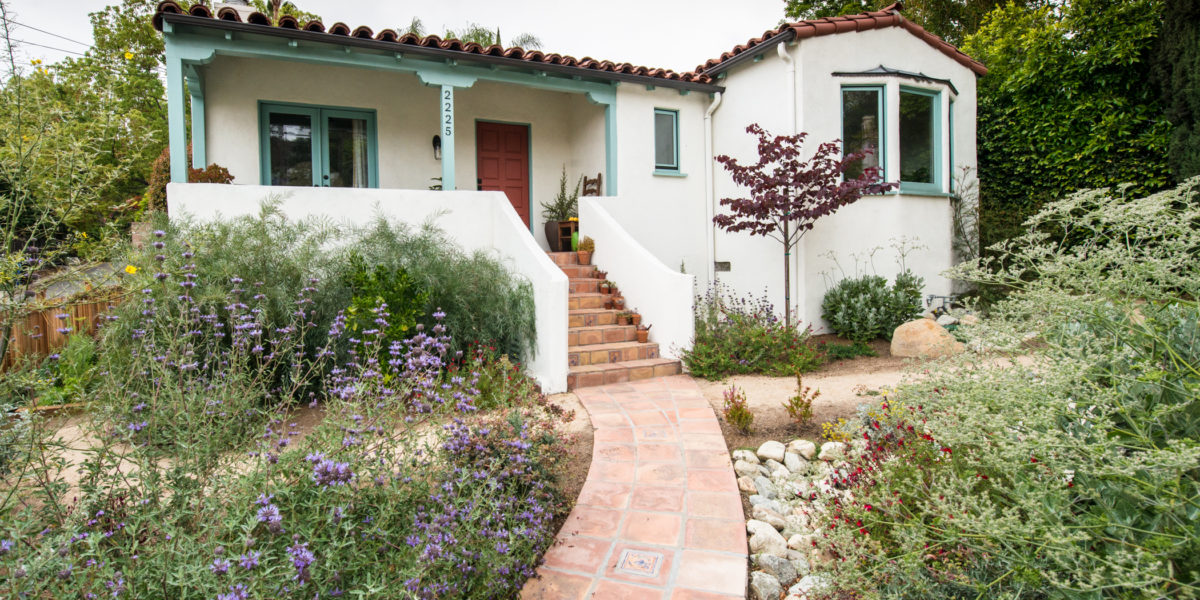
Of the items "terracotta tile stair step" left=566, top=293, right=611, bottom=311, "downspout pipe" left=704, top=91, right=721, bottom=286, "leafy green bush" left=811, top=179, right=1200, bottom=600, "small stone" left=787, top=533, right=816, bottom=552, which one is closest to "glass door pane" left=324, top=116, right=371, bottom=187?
"terracotta tile stair step" left=566, top=293, right=611, bottom=311

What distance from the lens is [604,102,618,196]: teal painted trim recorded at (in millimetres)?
8844

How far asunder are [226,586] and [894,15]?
10028 mm

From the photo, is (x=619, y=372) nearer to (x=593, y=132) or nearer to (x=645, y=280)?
(x=645, y=280)

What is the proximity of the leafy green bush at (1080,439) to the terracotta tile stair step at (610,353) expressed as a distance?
4.20 metres

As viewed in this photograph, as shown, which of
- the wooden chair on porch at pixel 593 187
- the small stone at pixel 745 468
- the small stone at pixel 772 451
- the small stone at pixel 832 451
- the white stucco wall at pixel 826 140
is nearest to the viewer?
the small stone at pixel 832 451

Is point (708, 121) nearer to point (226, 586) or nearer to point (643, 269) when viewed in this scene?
point (643, 269)

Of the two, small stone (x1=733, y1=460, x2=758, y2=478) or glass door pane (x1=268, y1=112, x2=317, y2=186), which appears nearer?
small stone (x1=733, y1=460, x2=758, y2=478)

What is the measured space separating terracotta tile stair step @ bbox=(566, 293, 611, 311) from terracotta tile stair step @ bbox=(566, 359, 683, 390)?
119 centimetres

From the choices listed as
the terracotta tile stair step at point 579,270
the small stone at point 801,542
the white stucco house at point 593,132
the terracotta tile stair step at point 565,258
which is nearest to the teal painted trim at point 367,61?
the white stucco house at point 593,132

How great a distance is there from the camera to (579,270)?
8406 mm

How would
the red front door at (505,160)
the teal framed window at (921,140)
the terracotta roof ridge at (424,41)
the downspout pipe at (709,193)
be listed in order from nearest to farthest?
1. the terracotta roof ridge at (424,41)
2. the teal framed window at (921,140)
3. the downspout pipe at (709,193)
4. the red front door at (505,160)

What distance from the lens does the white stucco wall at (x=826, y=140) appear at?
8.28 metres

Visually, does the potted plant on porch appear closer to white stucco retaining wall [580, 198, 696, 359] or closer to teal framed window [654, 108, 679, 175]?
white stucco retaining wall [580, 198, 696, 359]

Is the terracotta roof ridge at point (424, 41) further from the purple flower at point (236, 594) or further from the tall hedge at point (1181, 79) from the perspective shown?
the purple flower at point (236, 594)
